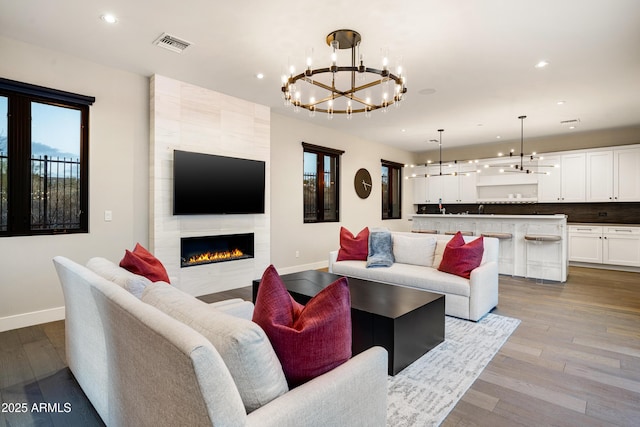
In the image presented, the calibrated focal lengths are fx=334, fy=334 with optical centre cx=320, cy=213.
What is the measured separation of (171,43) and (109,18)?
569 millimetres

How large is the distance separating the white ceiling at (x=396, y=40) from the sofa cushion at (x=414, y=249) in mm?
2100

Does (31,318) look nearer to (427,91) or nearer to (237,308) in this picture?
(237,308)

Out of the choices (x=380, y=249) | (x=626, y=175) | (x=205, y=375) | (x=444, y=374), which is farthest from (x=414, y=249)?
(x=626, y=175)

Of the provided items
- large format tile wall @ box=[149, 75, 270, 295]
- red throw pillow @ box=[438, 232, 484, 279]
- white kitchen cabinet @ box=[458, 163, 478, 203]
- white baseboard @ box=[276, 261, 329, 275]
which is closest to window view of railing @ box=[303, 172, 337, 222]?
white baseboard @ box=[276, 261, 329, 275]

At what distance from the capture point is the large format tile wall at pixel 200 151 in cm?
425

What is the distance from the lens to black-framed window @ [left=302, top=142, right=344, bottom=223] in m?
6.57

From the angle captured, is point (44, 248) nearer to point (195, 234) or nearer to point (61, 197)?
point (61, 197)

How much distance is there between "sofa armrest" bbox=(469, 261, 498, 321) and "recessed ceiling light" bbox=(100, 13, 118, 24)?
4.25 m

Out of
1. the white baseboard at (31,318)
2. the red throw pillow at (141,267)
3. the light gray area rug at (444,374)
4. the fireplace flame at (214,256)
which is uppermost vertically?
the red throw pillow at (141,267)

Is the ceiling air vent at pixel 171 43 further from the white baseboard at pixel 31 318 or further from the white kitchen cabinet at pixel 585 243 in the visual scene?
the white kitchen cabinet at pixel 585 243

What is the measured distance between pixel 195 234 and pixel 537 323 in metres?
4.26

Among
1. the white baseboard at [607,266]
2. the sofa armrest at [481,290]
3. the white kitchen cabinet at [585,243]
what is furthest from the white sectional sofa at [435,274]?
the white baseboard at [607,266]

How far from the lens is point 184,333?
0.93m

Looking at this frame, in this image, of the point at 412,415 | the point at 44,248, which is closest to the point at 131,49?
the point at 44,248
